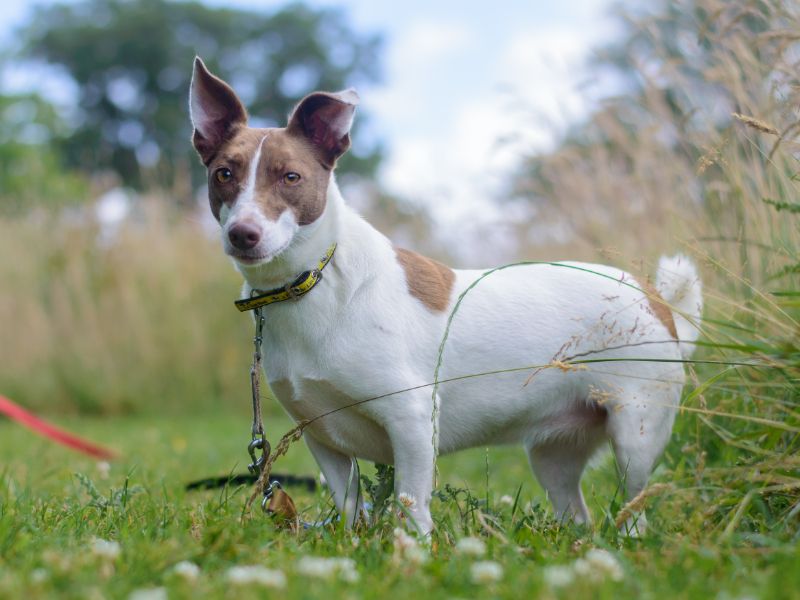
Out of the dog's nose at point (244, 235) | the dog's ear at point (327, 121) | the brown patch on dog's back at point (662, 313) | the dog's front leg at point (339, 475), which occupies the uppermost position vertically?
the dog's ear at point (327, 121)

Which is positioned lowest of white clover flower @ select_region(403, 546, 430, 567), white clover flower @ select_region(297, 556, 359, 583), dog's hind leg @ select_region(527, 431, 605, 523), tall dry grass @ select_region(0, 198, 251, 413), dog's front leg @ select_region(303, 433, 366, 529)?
tall dry grass @ select_region(0, 198, 251, 413)

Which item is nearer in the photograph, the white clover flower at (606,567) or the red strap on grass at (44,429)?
the white clover flower at (606,567)

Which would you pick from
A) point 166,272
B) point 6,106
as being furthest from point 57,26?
point 166,272

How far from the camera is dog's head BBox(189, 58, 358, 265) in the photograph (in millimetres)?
2430

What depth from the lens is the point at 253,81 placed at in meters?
36.8

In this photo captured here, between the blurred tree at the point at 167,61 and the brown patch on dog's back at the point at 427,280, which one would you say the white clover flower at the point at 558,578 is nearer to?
the brown patch on dog's back at the point at 427,280

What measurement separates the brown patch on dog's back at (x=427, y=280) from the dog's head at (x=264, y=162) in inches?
13.4

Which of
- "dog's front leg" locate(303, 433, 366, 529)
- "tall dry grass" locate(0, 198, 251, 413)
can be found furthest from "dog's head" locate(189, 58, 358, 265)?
"tall dry grass" locate(0, 198, 251, 413)

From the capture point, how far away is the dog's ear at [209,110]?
2.73 meters

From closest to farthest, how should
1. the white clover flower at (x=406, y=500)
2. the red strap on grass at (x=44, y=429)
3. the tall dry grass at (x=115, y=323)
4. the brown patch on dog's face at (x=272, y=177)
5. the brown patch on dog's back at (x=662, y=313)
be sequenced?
the white clover flower at (x=406, y=500)
the brown patch on dog's face at (x=272, y=177)
the brown patch on dog's back at (x=662, y=313)
the red strap on grass at (x=44, y=429)
the tall dry grass at (x=115, y=323)

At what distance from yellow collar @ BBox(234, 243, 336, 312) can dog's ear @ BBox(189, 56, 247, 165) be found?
504 mm

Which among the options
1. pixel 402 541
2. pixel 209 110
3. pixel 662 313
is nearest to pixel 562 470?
pixel 662 313

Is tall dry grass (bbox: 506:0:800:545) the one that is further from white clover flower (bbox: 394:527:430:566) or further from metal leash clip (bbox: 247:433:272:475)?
metal leash clip (bbox: 247:433:272:475)

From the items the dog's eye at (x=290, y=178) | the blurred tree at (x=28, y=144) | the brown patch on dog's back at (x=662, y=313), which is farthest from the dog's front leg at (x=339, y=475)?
the blurred tree at (x=28, y=144)
